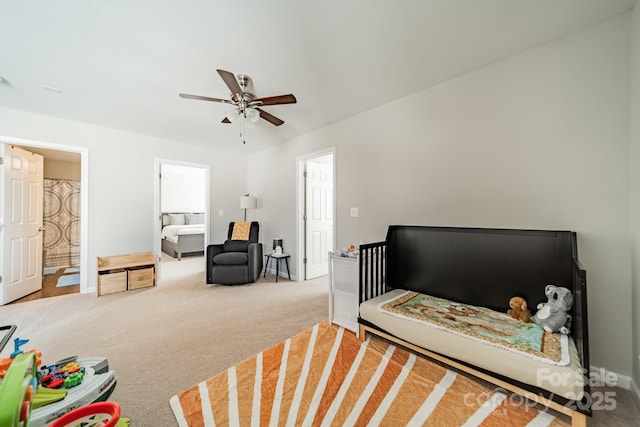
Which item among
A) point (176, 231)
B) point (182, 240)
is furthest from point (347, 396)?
point (176, 231)

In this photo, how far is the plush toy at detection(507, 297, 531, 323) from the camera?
5.57 feet

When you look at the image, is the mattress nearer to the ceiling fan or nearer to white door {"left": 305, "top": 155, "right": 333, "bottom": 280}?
the ceiling fan

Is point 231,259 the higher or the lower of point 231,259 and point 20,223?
the lower

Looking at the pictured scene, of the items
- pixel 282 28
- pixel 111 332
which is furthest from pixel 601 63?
pixel 111 332

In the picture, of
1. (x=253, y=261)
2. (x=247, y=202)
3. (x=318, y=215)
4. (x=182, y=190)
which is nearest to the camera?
(x=253, y=261)

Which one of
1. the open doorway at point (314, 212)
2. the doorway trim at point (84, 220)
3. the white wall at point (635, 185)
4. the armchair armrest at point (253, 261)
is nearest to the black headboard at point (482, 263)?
the white wall at point (635, 185)

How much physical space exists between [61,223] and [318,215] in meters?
5.26

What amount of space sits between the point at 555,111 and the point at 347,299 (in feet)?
7.47

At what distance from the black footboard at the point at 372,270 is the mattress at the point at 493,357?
0.94 ft

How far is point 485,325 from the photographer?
5.39ft

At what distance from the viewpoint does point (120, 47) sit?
73.6 inches

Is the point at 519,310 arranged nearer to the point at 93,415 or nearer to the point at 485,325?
the point at 485,325

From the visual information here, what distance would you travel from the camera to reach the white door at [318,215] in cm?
409

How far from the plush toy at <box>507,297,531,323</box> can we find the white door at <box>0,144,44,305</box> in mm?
5449
